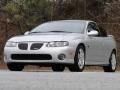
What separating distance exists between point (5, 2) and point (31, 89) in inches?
724

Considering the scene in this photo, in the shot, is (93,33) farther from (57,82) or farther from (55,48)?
(57,82)

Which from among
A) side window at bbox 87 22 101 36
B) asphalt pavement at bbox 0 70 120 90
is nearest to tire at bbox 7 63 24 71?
side window at bbox 87 22 101 36

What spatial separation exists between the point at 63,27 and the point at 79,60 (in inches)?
53.6

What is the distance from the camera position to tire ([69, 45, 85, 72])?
1634cm

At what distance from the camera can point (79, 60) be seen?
16.5 m

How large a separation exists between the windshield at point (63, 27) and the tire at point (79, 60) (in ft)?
2.44

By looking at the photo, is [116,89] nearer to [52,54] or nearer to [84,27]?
[52,54]

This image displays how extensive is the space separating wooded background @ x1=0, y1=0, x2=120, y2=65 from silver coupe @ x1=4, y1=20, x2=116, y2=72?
8.88 meters

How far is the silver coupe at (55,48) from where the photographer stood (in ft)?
52.7

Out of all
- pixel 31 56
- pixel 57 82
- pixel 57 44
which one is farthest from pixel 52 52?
pixel 57 82

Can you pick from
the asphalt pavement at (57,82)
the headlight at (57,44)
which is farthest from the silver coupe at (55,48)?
the asphalt pavement at (57,82)

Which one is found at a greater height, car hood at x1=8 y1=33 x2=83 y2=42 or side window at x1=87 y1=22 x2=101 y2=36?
car hood at x1=8 y1=33 x2=83 y2=42

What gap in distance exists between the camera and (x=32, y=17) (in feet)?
89.4

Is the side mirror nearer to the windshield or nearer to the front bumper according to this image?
the windshield
